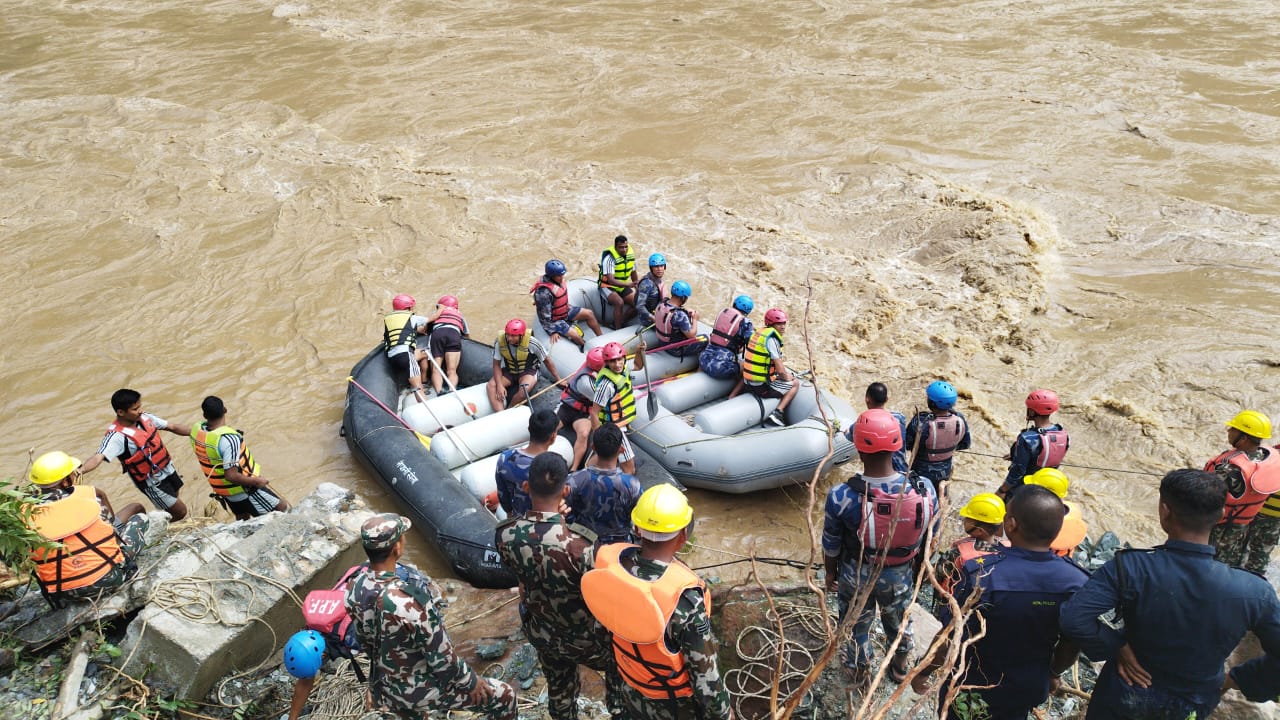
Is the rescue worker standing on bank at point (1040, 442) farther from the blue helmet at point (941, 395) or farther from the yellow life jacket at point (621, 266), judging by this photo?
the yellow life jacket at point (621, 266)

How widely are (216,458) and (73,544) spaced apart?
1412mm

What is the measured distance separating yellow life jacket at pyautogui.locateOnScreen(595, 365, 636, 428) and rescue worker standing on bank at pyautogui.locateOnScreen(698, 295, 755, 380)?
1.43 meters

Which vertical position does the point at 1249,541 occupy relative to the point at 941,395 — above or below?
below

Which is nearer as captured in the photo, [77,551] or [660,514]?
[660,514]

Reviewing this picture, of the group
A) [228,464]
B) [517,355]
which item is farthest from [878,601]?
[228,464]

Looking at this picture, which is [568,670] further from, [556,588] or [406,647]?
[406,647]

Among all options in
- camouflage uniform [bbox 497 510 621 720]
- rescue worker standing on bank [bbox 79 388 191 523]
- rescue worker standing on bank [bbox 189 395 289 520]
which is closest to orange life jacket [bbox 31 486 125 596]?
rescue worker standing on bank [bbox 189 395 289 520]

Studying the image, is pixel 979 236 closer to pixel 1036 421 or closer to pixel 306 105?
pixel 1036 421

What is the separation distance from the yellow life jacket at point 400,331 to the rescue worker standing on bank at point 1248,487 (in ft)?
18.4

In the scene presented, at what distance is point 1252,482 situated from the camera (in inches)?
161

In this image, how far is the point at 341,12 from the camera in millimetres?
17828

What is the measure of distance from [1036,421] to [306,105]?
1290 centimetres

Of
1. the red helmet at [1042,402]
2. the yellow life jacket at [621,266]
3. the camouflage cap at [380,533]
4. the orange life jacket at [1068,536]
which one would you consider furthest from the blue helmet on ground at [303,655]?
the yellow life jacket at [621,266]

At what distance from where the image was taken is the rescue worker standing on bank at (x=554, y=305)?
23.6ft
